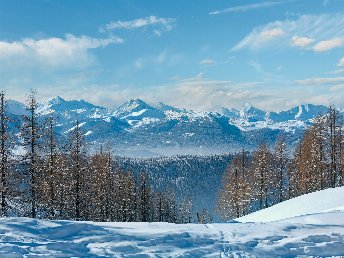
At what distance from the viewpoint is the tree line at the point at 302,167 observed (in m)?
47.7

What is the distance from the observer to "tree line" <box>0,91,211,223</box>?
28.8 m

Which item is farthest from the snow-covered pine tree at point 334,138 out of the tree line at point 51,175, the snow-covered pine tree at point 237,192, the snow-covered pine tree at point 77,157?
the snow-covered pine tree at point 77,157

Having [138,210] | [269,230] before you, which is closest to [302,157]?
[138,210]

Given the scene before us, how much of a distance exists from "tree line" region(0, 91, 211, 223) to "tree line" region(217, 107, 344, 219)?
1571 cm

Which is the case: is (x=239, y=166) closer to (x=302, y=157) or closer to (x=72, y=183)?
(x=302, y=157)

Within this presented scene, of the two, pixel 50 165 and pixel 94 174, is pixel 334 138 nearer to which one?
pixel 94 174

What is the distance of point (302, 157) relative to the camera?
54.2m

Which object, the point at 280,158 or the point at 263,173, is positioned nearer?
the point at 263,173

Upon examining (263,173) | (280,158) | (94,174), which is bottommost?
(263,173)

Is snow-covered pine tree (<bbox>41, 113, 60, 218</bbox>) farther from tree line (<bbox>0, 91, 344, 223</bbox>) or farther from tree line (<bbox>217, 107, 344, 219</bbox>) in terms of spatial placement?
tree line (<bbox>217, 107, 344, 219</bbox>)

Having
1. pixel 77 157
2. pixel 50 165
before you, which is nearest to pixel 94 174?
pixel 77 157

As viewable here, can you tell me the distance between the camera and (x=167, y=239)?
11930mm

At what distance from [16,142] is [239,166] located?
38254 millimetres

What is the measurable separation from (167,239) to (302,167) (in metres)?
44.3
